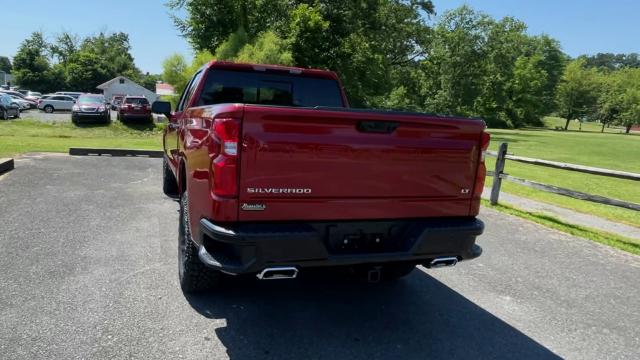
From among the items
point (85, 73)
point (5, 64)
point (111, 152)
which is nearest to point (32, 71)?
point (85, 73)

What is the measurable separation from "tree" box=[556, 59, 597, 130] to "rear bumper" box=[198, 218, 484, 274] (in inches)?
4222

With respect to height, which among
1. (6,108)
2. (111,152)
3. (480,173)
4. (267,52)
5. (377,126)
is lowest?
(111,152)

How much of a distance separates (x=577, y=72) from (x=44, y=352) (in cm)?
11280

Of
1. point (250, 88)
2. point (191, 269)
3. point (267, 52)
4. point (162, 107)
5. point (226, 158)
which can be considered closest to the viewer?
point (226, 158)

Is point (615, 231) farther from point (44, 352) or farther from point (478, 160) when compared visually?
point (44, 352)

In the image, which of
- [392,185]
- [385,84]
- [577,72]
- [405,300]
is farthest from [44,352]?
[577,72]

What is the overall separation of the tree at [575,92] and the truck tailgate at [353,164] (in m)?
107

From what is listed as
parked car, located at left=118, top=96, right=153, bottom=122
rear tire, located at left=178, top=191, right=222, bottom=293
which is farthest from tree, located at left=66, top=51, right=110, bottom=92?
rear tire, located at left=178, top=191, right=222, bottom=293

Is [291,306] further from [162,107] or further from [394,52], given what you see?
[394,52]

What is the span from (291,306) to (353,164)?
1.52 m

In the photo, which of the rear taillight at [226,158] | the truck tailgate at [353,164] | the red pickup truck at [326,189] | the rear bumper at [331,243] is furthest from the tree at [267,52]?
the rear taillight at [226,158]

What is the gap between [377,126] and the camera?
3.29m

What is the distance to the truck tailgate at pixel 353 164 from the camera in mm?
3033

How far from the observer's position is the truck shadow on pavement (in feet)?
11.1
